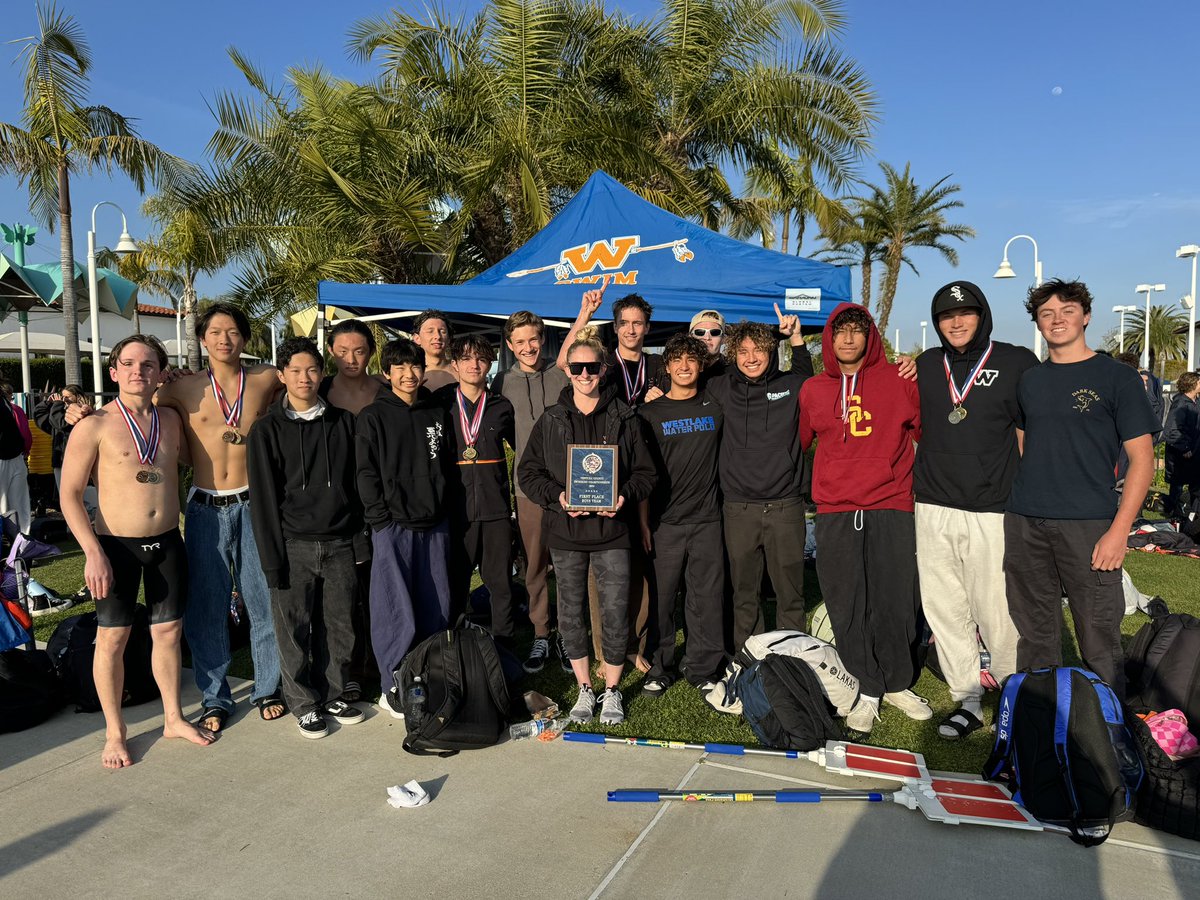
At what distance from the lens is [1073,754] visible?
308 centimetres

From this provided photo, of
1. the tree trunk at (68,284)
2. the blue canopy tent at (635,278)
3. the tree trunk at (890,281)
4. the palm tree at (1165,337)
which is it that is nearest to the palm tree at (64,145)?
the tree trunk at (68,284)

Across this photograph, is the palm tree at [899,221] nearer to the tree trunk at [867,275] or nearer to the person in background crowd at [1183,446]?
the tree trunk at [867,275]

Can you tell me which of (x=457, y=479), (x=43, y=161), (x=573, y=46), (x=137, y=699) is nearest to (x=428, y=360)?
(x=457, y=479)

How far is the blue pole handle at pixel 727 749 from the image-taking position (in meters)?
3.76

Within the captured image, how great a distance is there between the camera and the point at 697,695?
457 cm

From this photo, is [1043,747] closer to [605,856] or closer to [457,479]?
[605,856]

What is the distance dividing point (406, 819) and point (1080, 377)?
3580mm

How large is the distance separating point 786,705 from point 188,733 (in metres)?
3.01

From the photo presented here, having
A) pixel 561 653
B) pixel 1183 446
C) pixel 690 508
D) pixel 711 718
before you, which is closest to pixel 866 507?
pixel 690 508

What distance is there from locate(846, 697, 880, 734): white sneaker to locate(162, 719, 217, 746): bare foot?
327cm

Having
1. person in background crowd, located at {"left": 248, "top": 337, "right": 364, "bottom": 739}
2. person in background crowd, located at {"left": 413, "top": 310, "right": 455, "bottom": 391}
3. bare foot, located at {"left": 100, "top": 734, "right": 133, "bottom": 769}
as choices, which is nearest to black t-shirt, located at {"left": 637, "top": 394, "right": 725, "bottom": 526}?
person in background crowd, located at {"left": 413, "top": 310, "right": 455, "bottom": 391}

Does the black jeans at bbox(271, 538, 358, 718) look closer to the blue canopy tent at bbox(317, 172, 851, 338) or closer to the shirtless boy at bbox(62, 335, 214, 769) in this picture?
the shirtless boy at bbox(62, 335, 214, 769)

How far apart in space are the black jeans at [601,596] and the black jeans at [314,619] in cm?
116

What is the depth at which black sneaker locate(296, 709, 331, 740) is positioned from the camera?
4.10 m
